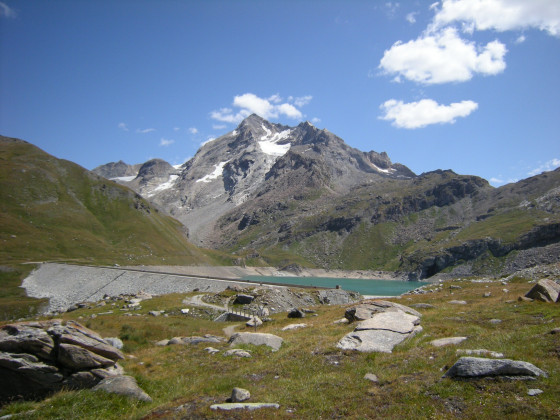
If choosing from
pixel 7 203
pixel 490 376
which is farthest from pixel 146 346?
pixel 7 203

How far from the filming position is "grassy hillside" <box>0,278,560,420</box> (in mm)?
9906

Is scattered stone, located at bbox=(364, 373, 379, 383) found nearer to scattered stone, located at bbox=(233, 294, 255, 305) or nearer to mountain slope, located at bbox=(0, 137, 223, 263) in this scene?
scattered stone, located at bbox=(233, 294, 255, 305)

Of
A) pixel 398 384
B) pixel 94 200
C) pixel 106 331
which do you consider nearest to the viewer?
pixel 398 384

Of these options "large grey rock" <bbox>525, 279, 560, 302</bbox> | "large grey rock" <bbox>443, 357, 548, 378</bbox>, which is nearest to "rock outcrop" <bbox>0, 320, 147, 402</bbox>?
"large grey rock" <bbox>443, 357, 548, 378</bbox>

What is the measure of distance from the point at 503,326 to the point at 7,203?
605ft

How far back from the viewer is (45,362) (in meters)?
14.8

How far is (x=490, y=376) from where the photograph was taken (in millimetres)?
10867

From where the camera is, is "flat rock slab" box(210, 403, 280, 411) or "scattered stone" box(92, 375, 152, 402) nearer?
"flat rock slab" box(210, 403, 280, 411)

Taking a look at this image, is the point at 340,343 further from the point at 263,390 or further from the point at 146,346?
the point at 146,346

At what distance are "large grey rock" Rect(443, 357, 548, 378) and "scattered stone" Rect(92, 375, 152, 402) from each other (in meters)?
11.8

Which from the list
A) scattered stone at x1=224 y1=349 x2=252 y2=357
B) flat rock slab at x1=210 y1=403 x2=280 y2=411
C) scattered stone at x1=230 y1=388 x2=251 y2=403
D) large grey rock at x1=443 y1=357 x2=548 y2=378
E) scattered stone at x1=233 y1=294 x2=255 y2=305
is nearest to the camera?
large grey rock at x1=443 y1=357 x2=548 y2=378

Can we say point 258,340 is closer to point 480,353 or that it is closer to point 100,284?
point 480,353

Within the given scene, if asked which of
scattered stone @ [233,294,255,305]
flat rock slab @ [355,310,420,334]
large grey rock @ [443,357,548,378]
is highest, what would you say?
large grey rock @ [443,357,548,378]

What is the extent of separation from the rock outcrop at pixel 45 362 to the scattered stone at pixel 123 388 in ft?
3.10
